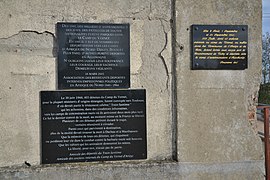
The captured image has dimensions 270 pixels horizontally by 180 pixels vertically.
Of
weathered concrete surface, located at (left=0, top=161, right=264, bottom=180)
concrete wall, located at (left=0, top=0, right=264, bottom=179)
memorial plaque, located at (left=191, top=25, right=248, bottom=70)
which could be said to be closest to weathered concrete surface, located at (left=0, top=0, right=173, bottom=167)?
concrete wall, located at (left=0, top=0, right=264, bottom=179)

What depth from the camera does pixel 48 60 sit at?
3.15 meters

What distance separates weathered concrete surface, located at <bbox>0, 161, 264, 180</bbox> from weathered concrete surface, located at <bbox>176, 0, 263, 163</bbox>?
0.30ft

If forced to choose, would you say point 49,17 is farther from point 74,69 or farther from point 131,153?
point 131,153

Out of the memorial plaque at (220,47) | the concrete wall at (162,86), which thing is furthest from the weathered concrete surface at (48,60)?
the memorial plaque at (220,47)

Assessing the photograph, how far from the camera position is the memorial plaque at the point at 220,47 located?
130 inches

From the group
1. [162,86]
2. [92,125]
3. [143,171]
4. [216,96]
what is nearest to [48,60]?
[92,125]

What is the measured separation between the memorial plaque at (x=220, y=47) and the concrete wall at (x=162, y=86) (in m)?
0.07

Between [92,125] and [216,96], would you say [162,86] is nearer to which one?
[216,96]

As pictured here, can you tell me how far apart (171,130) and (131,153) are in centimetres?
53

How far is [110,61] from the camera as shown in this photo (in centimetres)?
322

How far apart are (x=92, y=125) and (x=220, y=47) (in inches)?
67.0

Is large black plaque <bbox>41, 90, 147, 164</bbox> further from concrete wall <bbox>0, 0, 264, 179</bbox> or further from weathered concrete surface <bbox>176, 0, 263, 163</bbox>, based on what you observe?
weathered concrete surface <bbox>176, 0, 263, 163</bbox>

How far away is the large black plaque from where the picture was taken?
124 inches

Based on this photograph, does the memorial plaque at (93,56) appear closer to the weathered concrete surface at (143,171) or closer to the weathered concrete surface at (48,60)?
the weathered concrete surface at (48,60)
